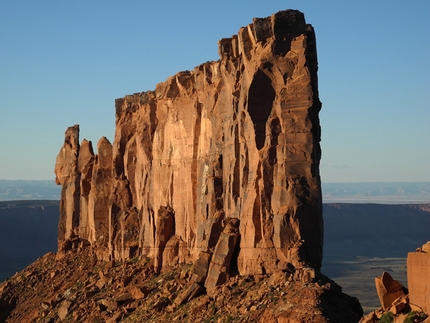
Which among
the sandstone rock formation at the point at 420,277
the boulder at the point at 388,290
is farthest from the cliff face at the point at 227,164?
the sandstone rock formation at the point at 420,277

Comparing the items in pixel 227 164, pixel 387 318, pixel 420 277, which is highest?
pixel 227 164

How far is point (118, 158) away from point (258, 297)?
35994mm

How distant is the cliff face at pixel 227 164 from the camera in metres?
58.0

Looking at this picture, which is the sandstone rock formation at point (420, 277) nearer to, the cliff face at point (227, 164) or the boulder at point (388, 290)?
the boulder at point (388, 290)

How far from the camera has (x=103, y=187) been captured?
9069 cm

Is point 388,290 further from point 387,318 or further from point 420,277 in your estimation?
point 420,277

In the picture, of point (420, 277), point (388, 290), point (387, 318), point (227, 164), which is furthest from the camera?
point (227, 164)

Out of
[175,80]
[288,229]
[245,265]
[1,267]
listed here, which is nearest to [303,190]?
[288,229]

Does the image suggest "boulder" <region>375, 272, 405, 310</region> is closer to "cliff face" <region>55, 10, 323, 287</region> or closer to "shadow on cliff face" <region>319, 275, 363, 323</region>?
"shadow on cliff face" <region>319, 275, 363, 323</region>

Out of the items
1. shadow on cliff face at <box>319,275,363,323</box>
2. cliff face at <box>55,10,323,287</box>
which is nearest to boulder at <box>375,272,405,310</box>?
shadow on cliff face at <box>319,275,363,323</box>

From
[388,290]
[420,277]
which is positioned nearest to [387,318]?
[420,277]

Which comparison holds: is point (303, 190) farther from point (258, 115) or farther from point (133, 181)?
point (133, 181)

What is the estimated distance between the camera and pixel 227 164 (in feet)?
215

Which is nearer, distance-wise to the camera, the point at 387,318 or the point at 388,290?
the point at 387,318
